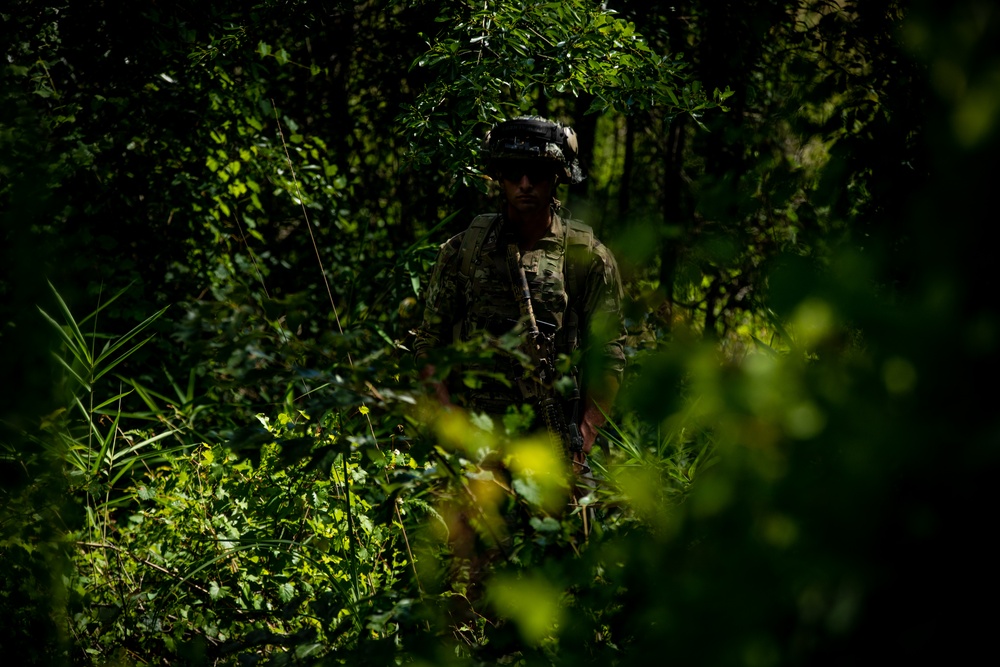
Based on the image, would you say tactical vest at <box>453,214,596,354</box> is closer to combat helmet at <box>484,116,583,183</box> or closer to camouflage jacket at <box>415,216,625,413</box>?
camouflage jacket at <box>415,216,625,413</box>

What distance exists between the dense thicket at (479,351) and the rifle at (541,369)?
0.91 feet

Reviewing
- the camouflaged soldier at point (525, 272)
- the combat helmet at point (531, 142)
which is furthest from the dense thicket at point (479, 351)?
the camouflaged soldier at point (525, 272)

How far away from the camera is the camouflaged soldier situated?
108 inches

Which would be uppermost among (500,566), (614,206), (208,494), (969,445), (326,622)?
(969,445)

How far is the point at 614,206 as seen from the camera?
5.44m

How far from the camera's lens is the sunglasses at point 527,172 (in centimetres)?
279

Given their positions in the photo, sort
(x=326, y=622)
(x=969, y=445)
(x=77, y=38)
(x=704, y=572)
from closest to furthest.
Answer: (x=969, y=445)
(x=704, y=572)
(x=326, y=622)
(x=77, y=38)

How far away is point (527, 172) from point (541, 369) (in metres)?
0.64

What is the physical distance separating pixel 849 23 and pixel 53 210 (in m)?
2.98

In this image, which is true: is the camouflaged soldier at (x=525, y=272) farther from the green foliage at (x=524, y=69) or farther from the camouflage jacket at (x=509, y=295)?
the green foliage at (x=524, y=69)

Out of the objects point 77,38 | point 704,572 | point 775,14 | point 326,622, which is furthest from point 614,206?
point 704,572

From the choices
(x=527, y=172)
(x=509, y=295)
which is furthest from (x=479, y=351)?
(x=527, y=172)

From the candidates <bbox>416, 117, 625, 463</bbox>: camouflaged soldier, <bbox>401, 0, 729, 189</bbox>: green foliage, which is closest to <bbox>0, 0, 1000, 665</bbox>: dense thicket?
<bbox>401, 0, 729, 189</bbox>: green foliage

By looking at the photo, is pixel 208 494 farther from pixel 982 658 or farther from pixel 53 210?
pixel 982 658
